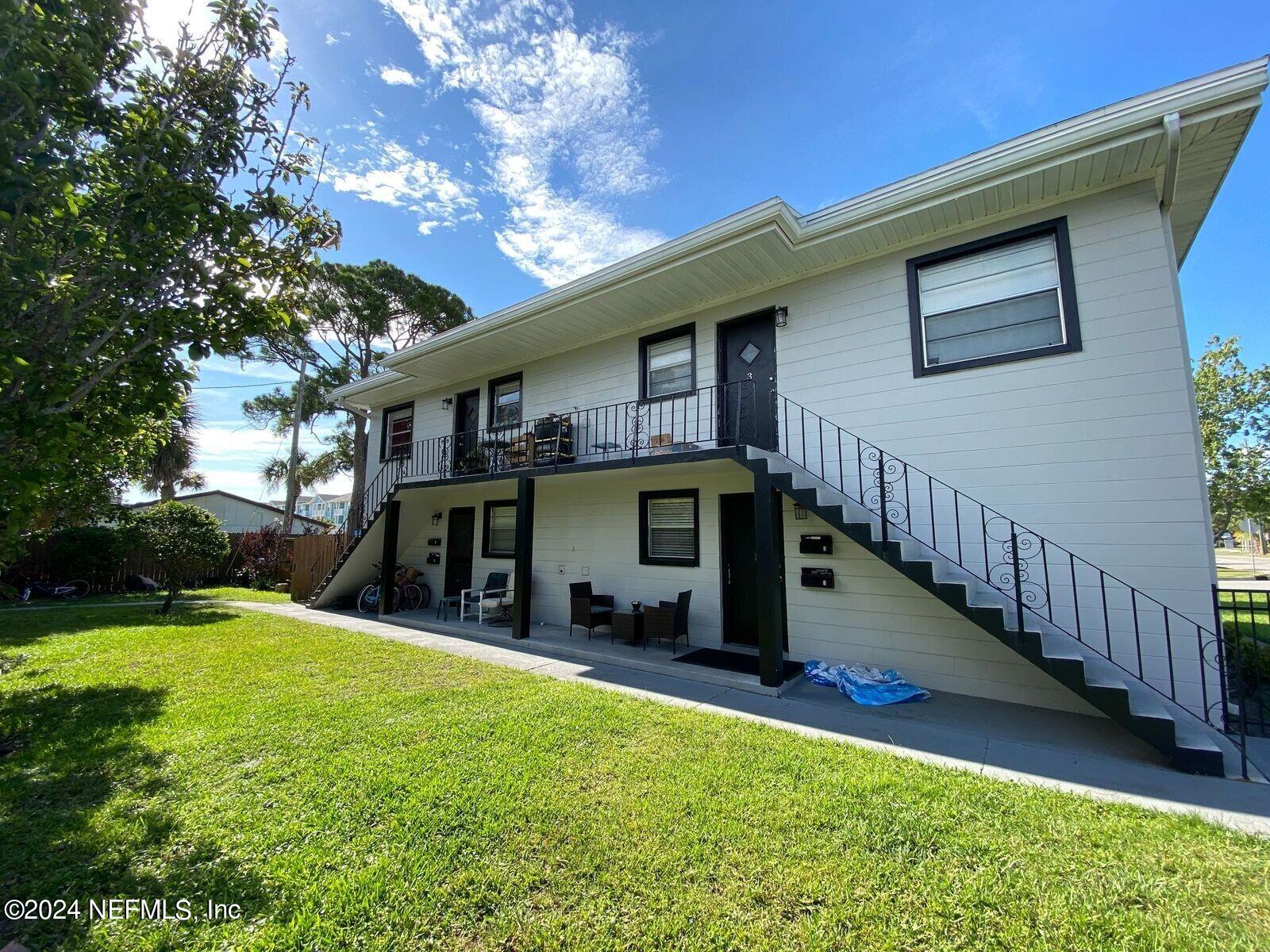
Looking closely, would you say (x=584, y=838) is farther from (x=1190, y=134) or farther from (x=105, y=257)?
(x=1190, y=134)

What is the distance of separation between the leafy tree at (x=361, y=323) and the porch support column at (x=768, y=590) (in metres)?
14.5

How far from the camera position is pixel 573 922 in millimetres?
2109

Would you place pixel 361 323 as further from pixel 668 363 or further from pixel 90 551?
pixel 668 363

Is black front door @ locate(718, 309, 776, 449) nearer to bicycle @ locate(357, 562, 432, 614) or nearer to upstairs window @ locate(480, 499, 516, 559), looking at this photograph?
upstairs window @ locate(480, 499, 516, 559)

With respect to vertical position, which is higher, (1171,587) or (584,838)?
(1171,587)

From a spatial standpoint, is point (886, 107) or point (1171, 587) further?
point (886, 107)

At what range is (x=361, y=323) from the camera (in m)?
17.4

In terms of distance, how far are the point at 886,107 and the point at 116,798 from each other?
10512 mm

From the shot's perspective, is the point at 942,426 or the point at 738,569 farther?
the point at 738,569

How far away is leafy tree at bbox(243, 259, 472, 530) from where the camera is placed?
658 inches

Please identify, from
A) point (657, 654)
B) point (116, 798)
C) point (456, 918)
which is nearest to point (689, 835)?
point (456, 918)

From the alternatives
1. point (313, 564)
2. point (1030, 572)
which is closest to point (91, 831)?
point (1030, 572)

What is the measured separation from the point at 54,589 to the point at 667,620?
15.2 meters

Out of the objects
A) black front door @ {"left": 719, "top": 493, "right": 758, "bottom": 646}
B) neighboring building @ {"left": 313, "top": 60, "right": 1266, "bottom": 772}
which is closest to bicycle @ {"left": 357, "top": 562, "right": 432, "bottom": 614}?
neighboring building @ {"left": 313, "top": 60, "right": 1266, "bottom": 772}
